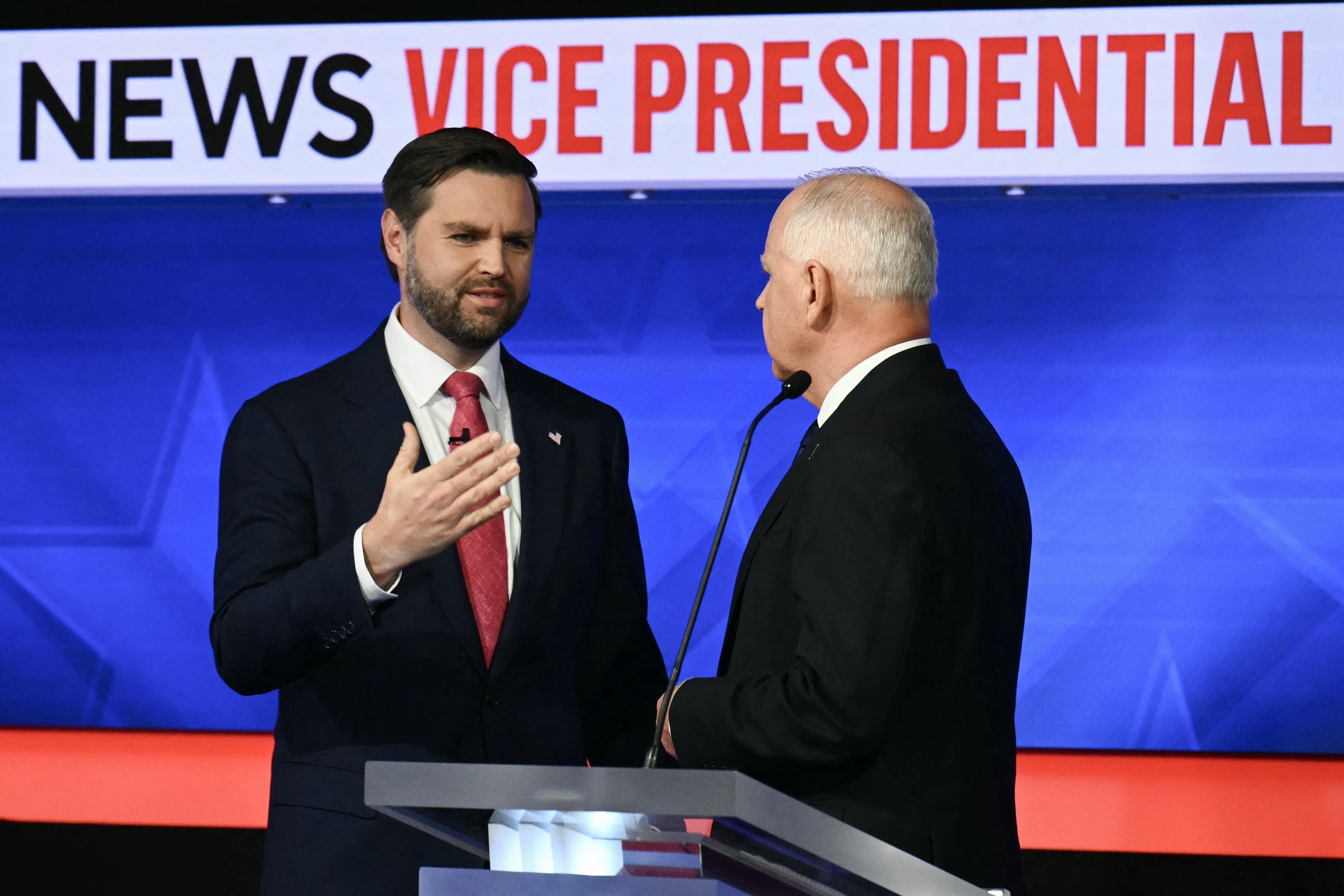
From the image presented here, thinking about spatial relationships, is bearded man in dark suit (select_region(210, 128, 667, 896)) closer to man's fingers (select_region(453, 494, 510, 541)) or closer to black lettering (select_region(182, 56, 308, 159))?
man's fingers (select_region(453, 494, 510, 541))

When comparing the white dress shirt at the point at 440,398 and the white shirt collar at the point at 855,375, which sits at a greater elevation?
the white dress shirt at the point at 440,398

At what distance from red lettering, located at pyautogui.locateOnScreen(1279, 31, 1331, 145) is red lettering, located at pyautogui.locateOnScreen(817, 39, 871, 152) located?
879 millimetres

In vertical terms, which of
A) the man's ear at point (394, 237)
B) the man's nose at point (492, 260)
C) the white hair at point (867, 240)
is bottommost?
the white hair at point (867, 240)

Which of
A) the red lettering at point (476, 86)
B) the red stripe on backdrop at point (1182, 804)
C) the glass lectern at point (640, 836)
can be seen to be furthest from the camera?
the red lettering at point (476, 86)

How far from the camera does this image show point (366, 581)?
1.90m

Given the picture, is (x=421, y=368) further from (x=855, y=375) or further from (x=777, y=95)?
(x=777, y=95)

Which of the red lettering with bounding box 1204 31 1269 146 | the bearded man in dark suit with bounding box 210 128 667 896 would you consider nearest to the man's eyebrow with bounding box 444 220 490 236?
the bearded man in dark suit with bounding box 210 128 667 896

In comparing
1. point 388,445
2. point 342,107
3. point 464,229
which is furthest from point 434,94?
point 388,445

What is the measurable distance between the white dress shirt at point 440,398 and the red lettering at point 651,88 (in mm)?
1369

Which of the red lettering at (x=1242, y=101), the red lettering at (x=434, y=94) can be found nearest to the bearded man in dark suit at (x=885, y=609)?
the red lettering at (x=1242, y=101)

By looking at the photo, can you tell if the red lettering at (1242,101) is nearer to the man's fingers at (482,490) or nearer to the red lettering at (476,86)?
the red lettering at (476,86)

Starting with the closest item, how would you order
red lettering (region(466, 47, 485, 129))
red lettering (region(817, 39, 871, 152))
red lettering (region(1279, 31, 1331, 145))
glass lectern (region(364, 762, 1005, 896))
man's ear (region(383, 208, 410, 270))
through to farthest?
1. glass lectern (region(364, 762, 1005, 896))
2. man's ear (region(383, 208, 410, 270))
3. red lettering (region(1279, 31, 1331, 145))
4. red lettering (region(817, 39, 871, 152))
5. red lettering (region(466, 47, 485, 129))

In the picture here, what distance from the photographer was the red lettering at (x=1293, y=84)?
3488 millimetres

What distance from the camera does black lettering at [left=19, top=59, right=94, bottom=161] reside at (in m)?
3.79
